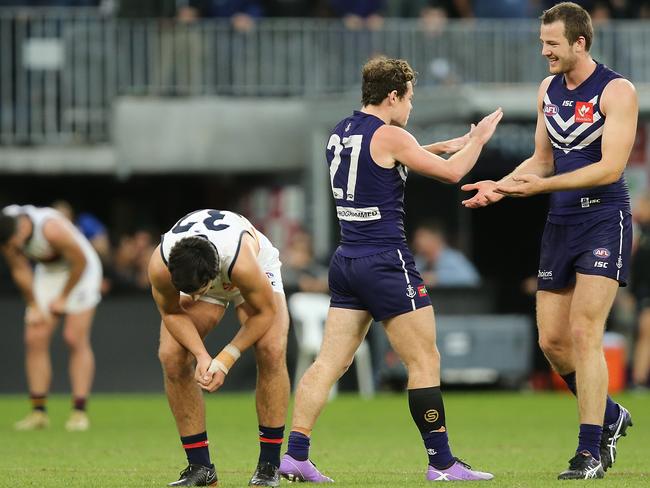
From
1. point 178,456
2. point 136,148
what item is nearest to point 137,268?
point 136,148

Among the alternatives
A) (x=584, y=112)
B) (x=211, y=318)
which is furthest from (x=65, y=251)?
(x=584, y=112)

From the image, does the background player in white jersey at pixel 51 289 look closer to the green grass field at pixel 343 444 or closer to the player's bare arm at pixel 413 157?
the green grass field at pixel 343 444

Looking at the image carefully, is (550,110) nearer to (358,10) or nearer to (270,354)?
(270,354)

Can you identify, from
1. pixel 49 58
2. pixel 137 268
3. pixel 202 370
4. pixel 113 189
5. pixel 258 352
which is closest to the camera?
pixel 202 370

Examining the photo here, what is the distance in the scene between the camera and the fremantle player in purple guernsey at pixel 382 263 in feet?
28.0

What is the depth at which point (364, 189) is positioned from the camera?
8.61 m

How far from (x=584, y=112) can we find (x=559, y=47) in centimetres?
40

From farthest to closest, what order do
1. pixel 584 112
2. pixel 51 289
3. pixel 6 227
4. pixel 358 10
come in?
1. pixel 358 10
2. pixel 51 289
3. pixel 6 227
4. pixel 584 112

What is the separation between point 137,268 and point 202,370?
43.2 feet

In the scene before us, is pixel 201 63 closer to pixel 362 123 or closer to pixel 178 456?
pixel 178 456

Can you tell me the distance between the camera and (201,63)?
22.6 metres

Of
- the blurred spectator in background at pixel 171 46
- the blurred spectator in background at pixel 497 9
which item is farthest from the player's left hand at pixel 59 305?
the blurred spectator in background at pixel 497 9

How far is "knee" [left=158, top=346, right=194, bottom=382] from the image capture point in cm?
823

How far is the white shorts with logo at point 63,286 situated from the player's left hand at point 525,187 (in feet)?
21.4
